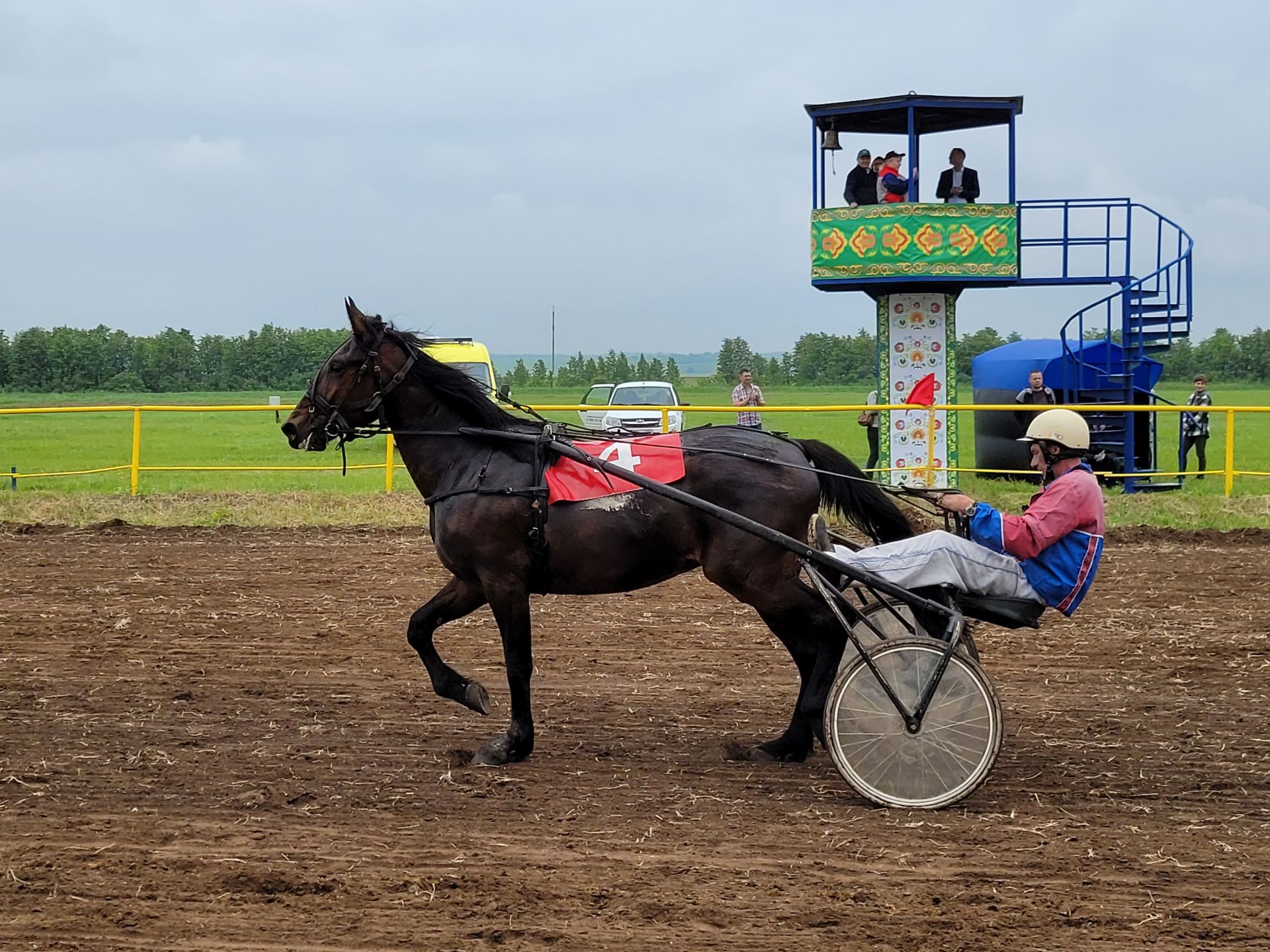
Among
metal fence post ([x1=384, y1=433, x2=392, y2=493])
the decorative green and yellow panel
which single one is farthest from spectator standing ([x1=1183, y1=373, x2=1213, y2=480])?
metal fence post ([x1=384, y1=433, x2=392, y2=493])

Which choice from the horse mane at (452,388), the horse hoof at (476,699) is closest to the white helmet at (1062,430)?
the horse mane at (452,388)

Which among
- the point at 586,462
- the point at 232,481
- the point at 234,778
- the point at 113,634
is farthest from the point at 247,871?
the point at 232,481

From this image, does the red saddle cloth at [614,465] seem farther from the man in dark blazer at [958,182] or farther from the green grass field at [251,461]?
the man in dark blazer at [958,182]

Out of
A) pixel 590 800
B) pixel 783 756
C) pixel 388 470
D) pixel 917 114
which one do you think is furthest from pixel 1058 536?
pixel 917 114

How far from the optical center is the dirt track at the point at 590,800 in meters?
4.25

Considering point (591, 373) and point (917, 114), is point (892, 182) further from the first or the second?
point (591, 373)

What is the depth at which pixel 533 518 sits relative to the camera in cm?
621

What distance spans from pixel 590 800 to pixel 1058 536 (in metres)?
2.26

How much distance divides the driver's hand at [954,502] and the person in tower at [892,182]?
13.0m

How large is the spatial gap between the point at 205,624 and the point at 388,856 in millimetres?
5174

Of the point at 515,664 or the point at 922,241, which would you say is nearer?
the point at 515,664

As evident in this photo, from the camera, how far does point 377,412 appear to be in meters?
6.51

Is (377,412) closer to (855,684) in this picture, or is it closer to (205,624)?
(855,684)

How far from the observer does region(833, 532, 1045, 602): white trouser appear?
562 cm
